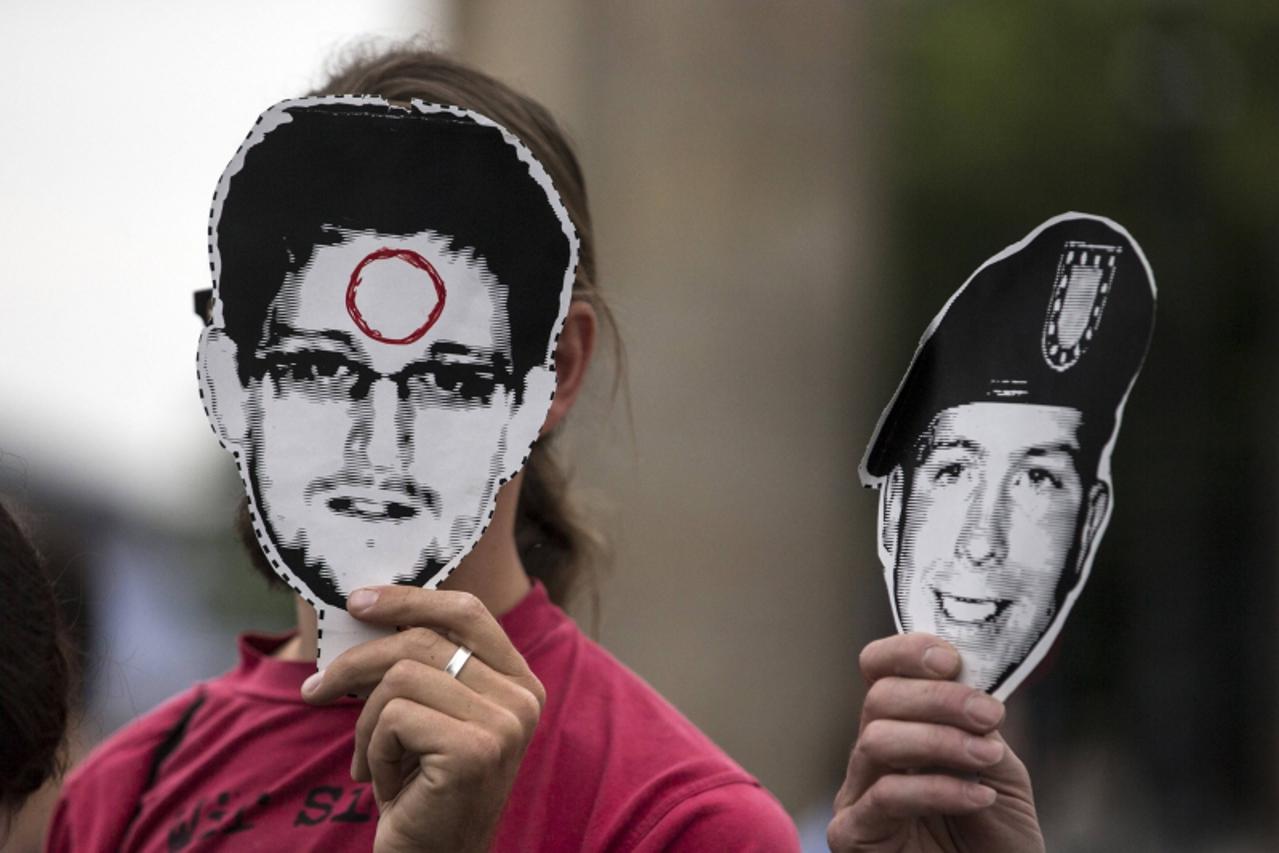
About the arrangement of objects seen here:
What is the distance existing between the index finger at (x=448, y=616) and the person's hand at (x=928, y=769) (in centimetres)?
36

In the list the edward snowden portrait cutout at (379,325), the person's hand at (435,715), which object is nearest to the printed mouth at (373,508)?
the edward snowden portrait cutout at (379,325)

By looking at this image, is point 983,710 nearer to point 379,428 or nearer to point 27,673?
point 379,428

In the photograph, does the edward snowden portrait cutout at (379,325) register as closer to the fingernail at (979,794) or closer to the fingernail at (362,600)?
the fingernail at (362,600)

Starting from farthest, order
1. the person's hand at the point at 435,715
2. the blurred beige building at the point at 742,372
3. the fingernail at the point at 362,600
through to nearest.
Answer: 1. the blurred beige building at the point at 742,372
2. the fingernail at the point at 362,600
3. the person's hand at the point at 435,715

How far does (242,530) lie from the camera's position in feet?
7.25

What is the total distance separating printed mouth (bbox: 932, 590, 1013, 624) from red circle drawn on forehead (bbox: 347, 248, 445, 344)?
611 mm

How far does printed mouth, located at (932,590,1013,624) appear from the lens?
1751 millimetres

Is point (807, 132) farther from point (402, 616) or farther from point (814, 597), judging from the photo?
point (402, 616)

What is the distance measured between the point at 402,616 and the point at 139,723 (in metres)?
0.78

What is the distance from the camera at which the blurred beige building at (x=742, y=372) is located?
687 centimetres

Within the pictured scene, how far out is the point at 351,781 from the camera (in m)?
1.95

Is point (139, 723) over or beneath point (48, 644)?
beneath

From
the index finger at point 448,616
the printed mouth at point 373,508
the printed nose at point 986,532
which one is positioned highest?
the printed nose at point 986,532

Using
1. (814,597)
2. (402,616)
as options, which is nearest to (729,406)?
(814,597)
